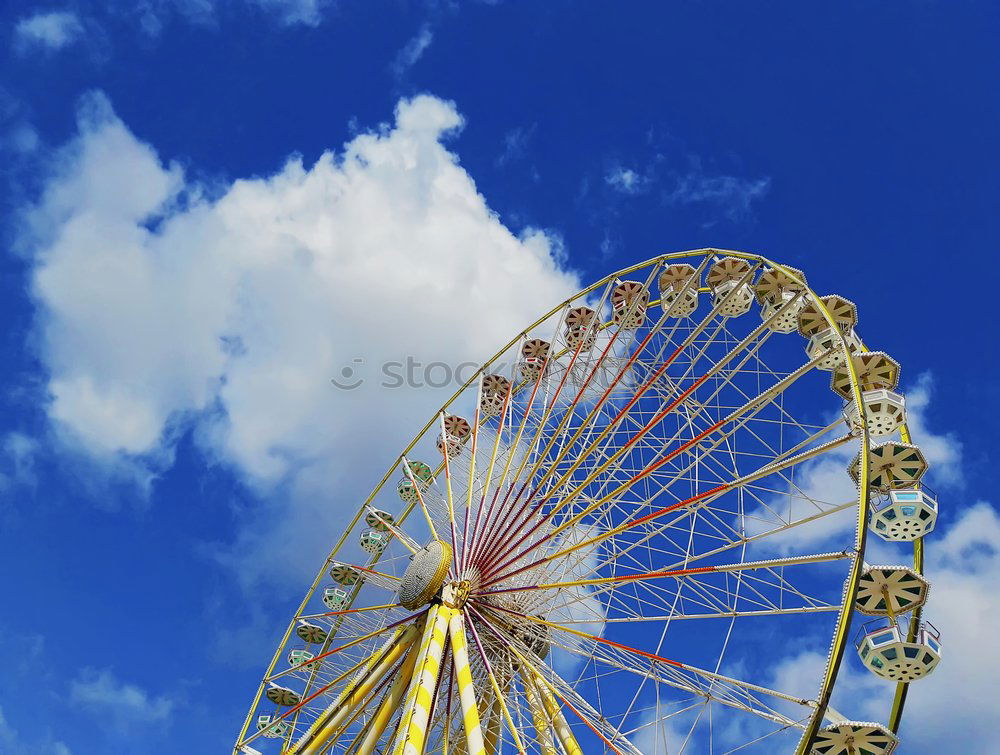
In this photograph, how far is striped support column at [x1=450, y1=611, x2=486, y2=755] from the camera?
1338 centimetres

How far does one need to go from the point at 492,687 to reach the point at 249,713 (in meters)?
10.4

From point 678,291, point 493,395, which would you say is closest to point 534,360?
point 493,395

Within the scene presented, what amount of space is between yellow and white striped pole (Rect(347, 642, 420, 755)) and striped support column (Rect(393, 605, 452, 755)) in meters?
1.08

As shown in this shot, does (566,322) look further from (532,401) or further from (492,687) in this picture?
(492,687)

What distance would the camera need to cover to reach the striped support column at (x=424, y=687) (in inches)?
530

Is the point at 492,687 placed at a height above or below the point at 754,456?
below

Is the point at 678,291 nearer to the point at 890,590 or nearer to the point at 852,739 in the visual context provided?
the point at 890,590

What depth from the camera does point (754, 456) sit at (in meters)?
16.2

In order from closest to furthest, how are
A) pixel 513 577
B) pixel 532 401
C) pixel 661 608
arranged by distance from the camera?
pixel 661 608
pixel 513 577
pixel 532 401

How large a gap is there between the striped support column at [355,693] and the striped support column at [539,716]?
9.11ft

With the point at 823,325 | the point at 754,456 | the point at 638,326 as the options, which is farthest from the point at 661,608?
the point at 638,326

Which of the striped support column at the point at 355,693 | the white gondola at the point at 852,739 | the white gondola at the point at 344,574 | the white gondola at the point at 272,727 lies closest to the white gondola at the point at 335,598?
the white gondola at the point at 344,574

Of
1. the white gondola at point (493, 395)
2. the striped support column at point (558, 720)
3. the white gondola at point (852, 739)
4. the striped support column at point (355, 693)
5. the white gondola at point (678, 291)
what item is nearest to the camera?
the white gondola at point (852, 739)

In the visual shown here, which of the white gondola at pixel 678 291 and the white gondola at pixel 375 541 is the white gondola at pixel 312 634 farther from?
the white gondola at pixel 678 291
